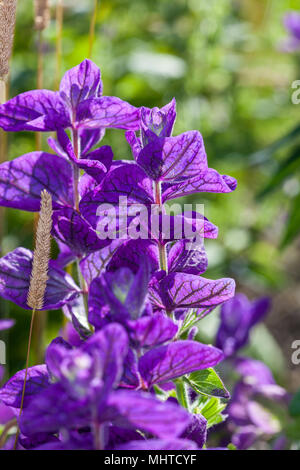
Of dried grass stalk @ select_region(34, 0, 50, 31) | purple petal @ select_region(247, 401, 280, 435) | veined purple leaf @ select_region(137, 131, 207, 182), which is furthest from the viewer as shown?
purple petal @ select_region(247, 401, 280, 435)

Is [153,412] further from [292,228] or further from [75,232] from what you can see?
[292,228]

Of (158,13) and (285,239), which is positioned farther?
(158,13)

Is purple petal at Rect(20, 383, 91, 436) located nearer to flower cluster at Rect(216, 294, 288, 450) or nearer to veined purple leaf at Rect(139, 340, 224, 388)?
veined purple leaf at Rect(139, 340, 224, 388)

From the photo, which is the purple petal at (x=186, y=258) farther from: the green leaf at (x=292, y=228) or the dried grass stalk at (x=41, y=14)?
the green leaf at (x=292, y=228)

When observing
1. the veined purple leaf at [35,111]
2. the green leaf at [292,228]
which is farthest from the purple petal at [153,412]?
the green leaf at [292,228]

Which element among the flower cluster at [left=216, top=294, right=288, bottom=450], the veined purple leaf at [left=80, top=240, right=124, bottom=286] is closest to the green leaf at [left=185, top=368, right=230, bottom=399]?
the veined purple leaf at [left=80, top=240, right=124, bottom=286]
